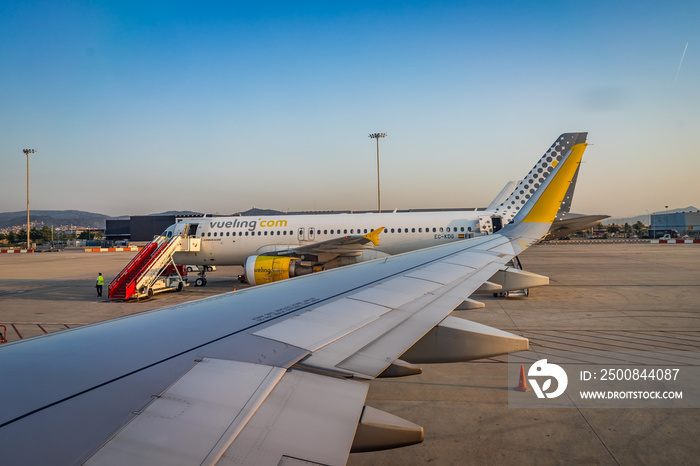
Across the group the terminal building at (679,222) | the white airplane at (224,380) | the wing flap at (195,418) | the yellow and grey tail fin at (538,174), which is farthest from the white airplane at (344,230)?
the terminal building at (679,222)

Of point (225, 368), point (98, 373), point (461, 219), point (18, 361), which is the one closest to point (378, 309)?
point (225, 368)

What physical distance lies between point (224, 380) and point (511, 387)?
6.31 meters

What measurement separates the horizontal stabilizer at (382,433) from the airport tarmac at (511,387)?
3.32 metres

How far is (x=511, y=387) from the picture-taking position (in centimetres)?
683

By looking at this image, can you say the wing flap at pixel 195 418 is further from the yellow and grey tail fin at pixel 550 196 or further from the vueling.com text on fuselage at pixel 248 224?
the vueling.com text on fuselage at pixel 248 224

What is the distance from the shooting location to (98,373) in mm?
1880

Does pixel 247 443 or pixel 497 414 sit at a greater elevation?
pixel 247 443

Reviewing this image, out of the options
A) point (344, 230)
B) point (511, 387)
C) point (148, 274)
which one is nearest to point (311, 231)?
point (344, 230)

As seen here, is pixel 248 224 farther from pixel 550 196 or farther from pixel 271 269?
pixel 550 196

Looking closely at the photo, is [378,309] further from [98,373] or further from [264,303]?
[98,373]

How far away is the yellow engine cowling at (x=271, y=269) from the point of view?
15.9 meters

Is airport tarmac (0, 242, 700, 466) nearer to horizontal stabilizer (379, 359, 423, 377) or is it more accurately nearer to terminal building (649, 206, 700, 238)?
horizontal stabilizer (379, 359, 423, 377)

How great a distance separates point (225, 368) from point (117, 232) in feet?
326

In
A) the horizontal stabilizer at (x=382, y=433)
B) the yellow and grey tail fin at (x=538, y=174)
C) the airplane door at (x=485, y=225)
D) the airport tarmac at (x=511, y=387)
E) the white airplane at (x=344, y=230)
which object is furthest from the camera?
the white airplane at (x=344, y=230)
